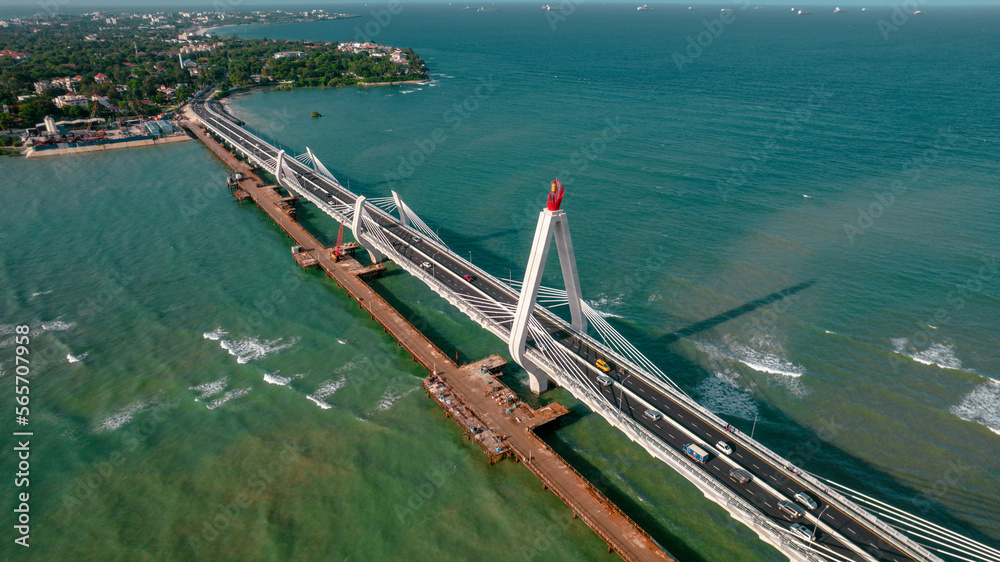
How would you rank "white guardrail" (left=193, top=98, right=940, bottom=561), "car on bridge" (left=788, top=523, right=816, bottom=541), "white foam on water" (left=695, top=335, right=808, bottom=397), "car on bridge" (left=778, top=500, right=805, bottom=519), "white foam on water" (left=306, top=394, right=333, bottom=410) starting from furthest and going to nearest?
"white foam on water" (left=695, top=335, right=808, bottom=397) < "white foam on water" (left=306, top=394, right=333, bottom=410) < "car on bridge" (left=778, top=500, right=805, bottom=519) < "white guardrail" (left=193, top=98, right=940, bottom=561) < "car on bridge" (left=788, top=523, right=816, bottom=541)

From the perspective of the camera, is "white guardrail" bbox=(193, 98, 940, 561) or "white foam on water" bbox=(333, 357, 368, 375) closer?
"white guardrail" bbox=(193, 98, 940, 561)

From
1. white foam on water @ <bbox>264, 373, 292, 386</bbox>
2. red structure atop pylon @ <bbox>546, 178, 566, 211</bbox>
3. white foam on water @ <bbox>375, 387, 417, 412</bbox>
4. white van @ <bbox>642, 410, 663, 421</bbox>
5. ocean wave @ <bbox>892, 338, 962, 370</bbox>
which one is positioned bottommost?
white foam on water @ <bbox>264, 373, 292, 386</bbox>

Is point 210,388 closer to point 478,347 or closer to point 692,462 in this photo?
point 478,347

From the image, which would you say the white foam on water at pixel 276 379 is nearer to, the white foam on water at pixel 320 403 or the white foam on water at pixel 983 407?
the white foam on water at pixel 320 403

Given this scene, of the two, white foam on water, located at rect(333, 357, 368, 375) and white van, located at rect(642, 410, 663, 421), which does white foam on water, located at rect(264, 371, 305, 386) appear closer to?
white foam on water, located at rect(333, 357, 368, 375)

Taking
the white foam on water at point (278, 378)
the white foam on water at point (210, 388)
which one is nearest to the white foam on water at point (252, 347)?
the white foam on water at point (210, 388)

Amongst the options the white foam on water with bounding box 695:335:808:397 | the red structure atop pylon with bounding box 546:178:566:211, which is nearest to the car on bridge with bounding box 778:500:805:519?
the white foam on water with bounding box 695:335:808:397

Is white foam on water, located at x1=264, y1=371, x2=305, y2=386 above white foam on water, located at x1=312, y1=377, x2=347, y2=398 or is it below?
below

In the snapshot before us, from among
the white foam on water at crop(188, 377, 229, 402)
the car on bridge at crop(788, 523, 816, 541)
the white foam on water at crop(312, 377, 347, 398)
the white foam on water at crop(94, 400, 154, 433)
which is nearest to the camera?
the car on bridge at crop(788, 523, 816, 541)

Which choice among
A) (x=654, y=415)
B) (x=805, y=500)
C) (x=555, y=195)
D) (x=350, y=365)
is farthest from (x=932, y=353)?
(x=350, y=365)
